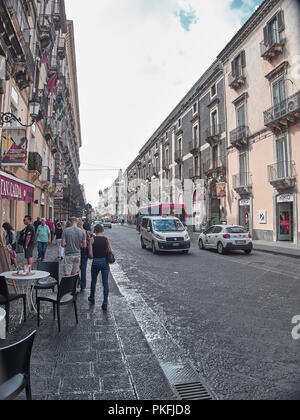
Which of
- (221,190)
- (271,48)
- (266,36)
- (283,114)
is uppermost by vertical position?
(266,36)

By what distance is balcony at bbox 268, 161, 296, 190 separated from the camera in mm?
18188

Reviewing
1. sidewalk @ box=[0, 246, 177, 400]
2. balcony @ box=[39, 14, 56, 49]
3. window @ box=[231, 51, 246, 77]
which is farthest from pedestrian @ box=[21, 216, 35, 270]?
window @ box=[231, 51, 246, 77]

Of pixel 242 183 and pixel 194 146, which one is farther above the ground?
pixel 194 146

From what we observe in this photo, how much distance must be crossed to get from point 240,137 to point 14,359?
23432 millimetres

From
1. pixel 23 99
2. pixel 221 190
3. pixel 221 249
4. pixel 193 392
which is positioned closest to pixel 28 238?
pixel 193 392

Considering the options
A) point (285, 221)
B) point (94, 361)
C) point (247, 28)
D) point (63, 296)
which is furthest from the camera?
point (247, 28)

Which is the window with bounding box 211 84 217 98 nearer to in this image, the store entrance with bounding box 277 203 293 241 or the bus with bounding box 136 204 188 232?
the bus with bounding box 136 204 188 232

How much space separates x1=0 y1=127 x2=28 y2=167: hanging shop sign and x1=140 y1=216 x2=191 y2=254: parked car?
672 cm

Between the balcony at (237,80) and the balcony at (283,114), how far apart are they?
187 inches

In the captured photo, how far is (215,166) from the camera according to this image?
2831 centimetres

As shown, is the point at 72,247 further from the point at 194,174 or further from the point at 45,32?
the point at 194,174

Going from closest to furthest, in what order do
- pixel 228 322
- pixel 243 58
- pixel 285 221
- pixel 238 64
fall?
pixel 228 322
pixel 285 221
pixel 243 58
pixel 238 64

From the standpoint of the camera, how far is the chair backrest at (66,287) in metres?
4.48
